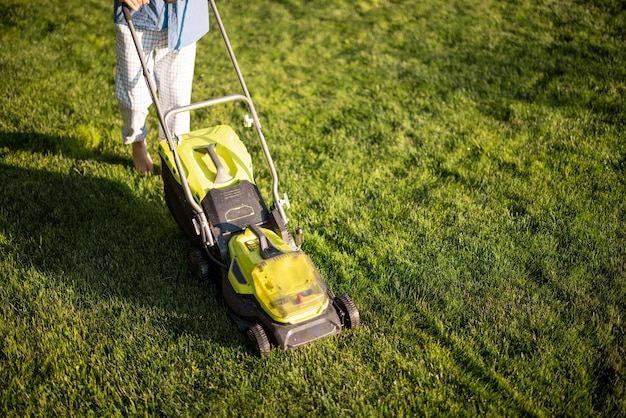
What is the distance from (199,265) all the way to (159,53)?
1528mm

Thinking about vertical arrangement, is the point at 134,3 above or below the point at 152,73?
above

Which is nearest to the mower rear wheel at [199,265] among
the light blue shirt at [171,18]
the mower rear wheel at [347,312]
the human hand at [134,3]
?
the mower rear wheel at [347,312]

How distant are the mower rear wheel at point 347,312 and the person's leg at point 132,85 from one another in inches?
79.5

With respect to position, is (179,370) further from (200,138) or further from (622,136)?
(622,136)

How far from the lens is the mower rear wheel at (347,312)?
335cm

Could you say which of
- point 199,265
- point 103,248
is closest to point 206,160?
point 199,265

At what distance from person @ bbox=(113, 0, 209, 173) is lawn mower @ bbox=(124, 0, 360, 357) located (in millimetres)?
271

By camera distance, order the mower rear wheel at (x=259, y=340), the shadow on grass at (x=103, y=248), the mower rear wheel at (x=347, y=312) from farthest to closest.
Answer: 1. the shadow on grass at (x=103, y=248)
2. the mower rear wheel at (x=347, y=312)
3. the mower rear wheel at (x=259, y=340)

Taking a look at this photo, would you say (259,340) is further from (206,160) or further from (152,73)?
(152,73)

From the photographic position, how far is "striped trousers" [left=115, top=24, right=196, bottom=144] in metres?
4.04

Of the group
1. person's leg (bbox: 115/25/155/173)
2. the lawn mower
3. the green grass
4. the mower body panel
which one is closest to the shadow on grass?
the green grass

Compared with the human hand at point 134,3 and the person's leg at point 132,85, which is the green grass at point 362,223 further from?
the human hand at point 134,3

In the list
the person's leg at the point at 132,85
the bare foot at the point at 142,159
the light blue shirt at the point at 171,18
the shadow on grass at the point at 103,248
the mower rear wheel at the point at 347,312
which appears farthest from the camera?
the bare foot at the point at 142,159

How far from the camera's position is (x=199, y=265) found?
11.9 ft
